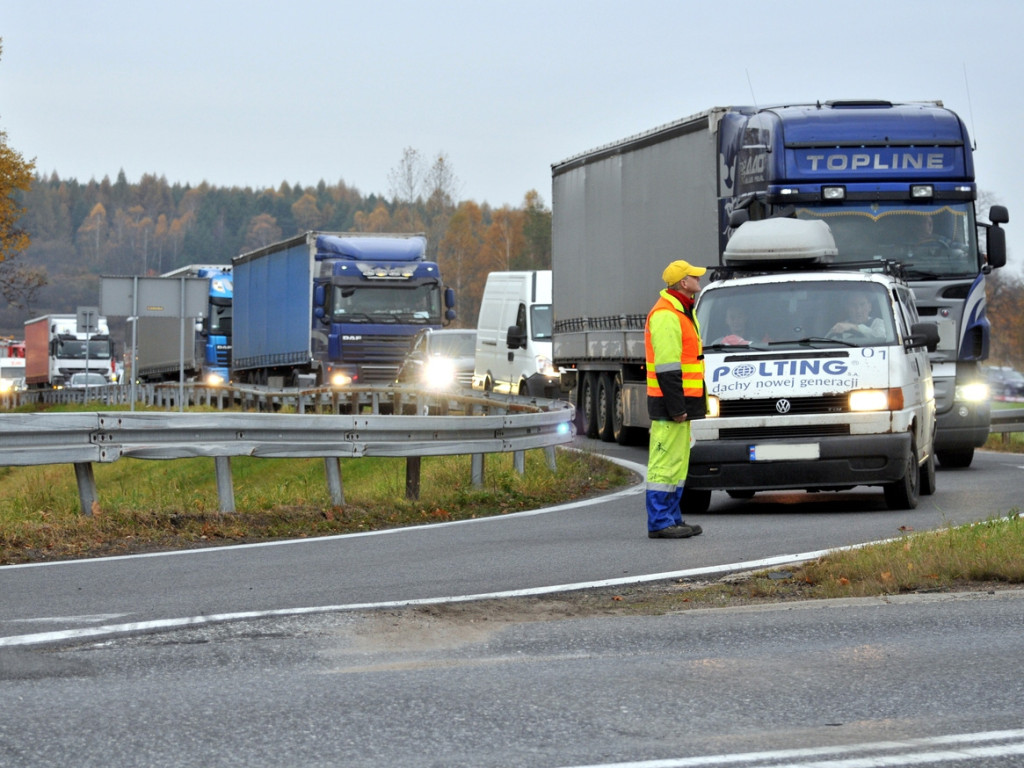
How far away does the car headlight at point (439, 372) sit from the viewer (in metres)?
31.8

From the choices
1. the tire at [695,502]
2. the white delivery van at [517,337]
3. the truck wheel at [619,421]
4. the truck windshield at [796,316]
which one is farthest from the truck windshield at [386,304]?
the tire at [695,502]

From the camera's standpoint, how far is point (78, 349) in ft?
226

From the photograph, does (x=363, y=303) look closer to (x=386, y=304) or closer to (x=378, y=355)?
(x=386, y=304)

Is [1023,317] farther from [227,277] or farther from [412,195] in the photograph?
[227,277]

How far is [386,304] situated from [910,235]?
19.2 meters

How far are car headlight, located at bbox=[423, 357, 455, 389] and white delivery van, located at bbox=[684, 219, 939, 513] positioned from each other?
60.0 feet

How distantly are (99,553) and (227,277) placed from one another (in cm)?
4127

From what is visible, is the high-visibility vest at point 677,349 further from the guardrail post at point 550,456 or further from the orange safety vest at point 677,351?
the guardrail post at point 550,456

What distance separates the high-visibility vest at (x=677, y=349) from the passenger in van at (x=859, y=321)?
2.62m

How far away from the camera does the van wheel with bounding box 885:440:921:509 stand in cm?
1305

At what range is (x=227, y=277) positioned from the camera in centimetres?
5141

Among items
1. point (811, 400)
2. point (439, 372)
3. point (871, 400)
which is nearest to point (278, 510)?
point (811, 400)

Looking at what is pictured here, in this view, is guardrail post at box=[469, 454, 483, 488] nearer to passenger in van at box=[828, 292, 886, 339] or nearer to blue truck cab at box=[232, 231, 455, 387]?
passenger in van at box=[828, 292, 886, 339]

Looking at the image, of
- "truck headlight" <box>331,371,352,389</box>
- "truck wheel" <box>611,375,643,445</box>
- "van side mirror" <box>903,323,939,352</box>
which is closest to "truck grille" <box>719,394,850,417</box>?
"van side mirror" <box>903,323,939,352</box>
